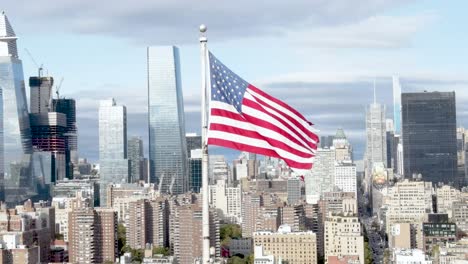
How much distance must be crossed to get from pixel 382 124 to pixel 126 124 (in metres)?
46.3

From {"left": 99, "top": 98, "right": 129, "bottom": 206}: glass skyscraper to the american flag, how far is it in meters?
114

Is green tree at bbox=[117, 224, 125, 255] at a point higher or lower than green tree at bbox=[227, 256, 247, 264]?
higher

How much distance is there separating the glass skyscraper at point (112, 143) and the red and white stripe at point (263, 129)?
114342 mm

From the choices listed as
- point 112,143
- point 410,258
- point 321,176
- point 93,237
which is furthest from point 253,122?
point 112,143

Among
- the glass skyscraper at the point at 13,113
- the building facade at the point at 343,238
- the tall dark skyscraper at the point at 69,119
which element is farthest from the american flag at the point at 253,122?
the tall dark skyscraper at the point at 69,119

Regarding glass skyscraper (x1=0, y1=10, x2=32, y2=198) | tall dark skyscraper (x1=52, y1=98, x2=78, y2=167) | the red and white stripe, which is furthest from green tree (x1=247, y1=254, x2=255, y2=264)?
tall dark skyscraper (x1=52, y1=98, x2=78, y2=167)

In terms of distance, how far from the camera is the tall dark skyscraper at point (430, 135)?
12862 cm

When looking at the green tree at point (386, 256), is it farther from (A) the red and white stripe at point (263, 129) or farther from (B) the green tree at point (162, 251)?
(A) the red and white stripe at point (263, 129)

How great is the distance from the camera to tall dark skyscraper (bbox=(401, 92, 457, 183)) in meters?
129

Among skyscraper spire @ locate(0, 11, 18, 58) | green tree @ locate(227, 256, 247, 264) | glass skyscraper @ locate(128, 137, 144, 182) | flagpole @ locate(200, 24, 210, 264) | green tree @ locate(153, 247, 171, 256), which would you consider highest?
skyscraper spire @ locate(0, 11, 18, 58)

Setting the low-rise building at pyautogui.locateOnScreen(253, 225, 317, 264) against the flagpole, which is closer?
the flagpole


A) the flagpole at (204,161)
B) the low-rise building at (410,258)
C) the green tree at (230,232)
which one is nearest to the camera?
the flagpole at (204,161)

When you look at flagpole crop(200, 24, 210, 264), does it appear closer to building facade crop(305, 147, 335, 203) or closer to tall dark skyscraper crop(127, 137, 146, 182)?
building facade crop(305, 147, 335, 203)

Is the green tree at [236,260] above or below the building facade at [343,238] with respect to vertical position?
below
